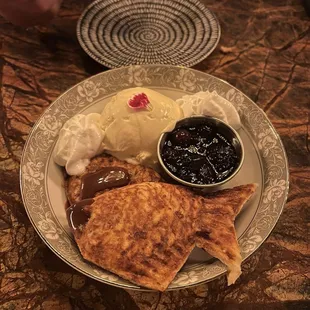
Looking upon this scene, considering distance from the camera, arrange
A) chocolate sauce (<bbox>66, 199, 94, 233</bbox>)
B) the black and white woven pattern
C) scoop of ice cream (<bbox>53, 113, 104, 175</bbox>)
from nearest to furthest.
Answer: chocolate sauce (<bbox>66, 199, 94, 233</bbox>), scoop of ice cream (<bbox>53, 113, 104, 175</bbox>), the black and white woven pattern

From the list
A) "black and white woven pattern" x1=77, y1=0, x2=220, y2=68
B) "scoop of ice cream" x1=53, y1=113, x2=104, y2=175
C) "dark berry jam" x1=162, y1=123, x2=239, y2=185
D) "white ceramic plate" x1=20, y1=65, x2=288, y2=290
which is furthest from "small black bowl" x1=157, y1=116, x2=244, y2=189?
"black and white woven pattern" x1=77, y1=0, x2=220, y2=68

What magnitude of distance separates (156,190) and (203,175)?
0.25 m

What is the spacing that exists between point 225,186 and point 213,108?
419 mm

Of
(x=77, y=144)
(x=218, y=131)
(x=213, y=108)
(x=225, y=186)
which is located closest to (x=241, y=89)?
(x=213, y=108)

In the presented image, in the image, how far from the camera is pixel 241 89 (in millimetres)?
2580

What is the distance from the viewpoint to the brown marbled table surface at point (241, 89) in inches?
70.3

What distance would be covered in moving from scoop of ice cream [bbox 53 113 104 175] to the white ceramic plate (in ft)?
0.26

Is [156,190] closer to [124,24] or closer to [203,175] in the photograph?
[203,175]

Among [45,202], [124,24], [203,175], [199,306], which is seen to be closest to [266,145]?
[203,175]

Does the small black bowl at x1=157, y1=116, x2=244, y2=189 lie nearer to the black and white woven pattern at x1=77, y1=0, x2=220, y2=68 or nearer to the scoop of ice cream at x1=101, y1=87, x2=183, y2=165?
the scoop of ice cream at x1=101, y1=87, x2=183, y2=165

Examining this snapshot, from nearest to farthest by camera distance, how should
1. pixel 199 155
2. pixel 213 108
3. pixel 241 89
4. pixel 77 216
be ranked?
pixel 77 216 < pixel 199 155 < pixel 213 108 < pixel 241 89

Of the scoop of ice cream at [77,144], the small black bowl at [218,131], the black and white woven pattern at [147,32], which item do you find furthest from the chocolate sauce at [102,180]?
the black and white woven pattern at [147,32]

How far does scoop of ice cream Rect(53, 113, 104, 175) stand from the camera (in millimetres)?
2002

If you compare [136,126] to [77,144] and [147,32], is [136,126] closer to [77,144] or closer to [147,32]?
[77,144]
